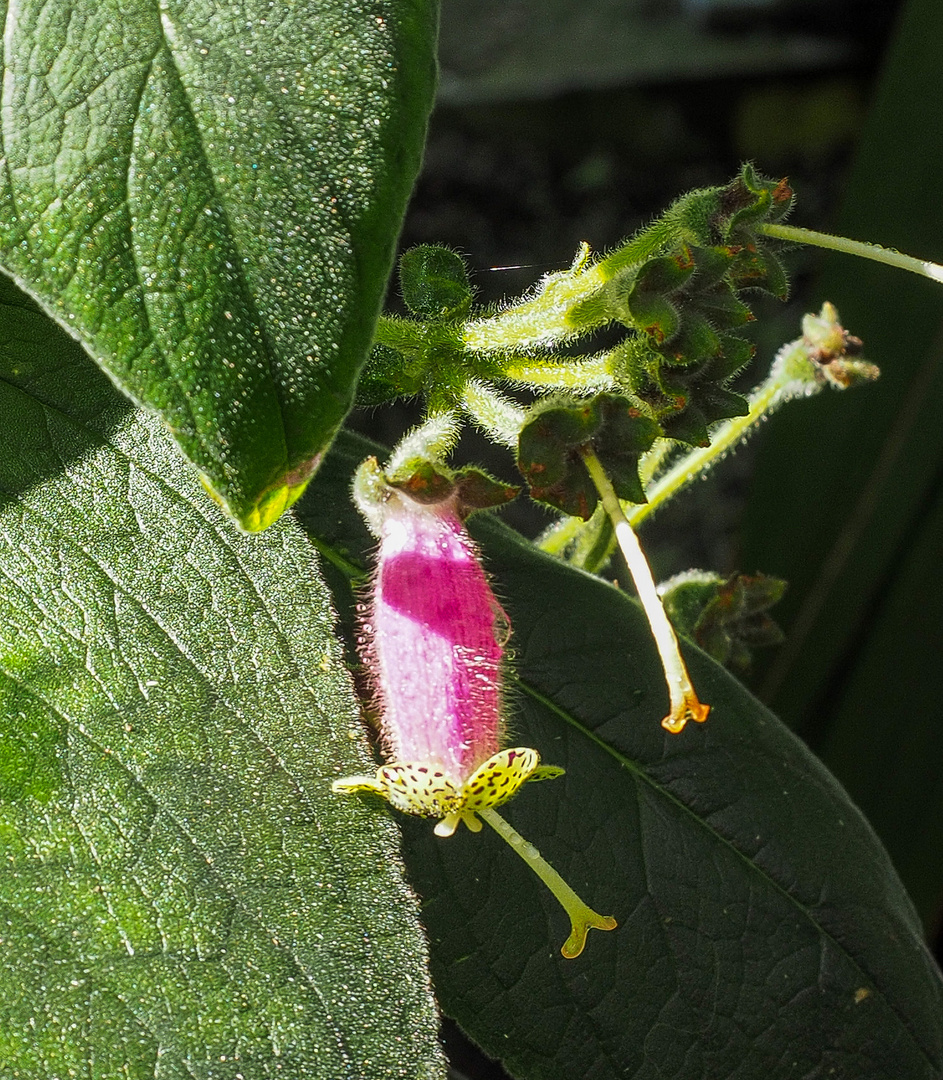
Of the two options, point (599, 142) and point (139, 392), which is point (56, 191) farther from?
point (599, 142)

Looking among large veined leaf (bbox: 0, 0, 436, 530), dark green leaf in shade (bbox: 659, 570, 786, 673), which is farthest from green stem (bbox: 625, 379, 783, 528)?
large veined leaf (bbox: 0, 0, 436, 530)

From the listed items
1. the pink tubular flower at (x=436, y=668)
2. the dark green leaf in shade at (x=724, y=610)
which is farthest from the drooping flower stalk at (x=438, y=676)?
the dark green leaf in shade at (x=724, y=610)

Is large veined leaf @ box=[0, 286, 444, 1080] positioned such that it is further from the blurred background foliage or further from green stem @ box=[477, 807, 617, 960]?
the blurred background foliage

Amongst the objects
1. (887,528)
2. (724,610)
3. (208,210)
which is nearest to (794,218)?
(887,528)

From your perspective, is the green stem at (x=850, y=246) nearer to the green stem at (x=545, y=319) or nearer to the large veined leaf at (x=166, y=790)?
the green stem at (x=545, y=319)

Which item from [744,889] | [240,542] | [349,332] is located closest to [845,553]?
[744,889]

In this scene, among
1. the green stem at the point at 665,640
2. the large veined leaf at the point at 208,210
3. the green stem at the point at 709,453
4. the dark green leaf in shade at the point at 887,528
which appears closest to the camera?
the large veined leaf at the point at 208,210
